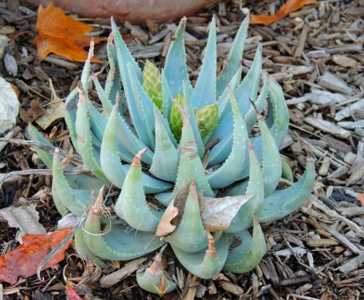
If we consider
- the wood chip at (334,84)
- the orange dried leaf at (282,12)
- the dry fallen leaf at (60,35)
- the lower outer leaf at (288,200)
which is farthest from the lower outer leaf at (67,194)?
the orange dried leaf at (282,12)

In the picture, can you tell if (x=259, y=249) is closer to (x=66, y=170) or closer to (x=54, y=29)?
(x=66, y=170)

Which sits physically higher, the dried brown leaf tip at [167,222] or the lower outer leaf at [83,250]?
the dried brown leaf tip at [167,222]

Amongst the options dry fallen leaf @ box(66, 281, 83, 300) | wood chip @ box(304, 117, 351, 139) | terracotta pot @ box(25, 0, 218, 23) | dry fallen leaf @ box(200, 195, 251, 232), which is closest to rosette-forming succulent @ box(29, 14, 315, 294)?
dry fallen leaf @ box(200, 195, 251, 232)

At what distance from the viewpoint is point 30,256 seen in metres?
2.14

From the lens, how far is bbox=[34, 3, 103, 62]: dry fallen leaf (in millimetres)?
2809

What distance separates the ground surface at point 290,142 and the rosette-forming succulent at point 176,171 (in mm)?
179

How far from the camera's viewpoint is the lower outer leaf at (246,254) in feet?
6.13

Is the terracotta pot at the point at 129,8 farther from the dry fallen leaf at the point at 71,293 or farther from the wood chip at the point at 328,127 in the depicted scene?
the dry fallen leaf at the point at 71,293

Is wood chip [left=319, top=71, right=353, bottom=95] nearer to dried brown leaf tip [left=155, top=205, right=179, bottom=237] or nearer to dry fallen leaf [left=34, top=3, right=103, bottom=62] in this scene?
dry fallen leaf [left=34, top=3, right=103, bottom=62]

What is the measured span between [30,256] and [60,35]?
1.06 meters

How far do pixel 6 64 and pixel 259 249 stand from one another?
4.43 ft

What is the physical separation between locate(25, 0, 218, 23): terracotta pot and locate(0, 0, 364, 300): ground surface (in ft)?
0.16

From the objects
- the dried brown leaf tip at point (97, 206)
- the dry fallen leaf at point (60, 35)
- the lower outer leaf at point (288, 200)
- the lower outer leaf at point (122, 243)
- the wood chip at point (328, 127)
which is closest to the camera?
the dried brown leaf tip at point (97, 206)

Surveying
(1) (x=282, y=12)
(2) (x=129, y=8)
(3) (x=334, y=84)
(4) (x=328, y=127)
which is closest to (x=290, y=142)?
(4) (x=328, y=127)
